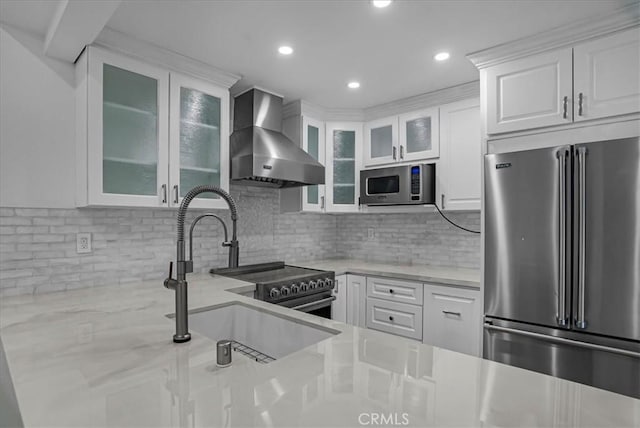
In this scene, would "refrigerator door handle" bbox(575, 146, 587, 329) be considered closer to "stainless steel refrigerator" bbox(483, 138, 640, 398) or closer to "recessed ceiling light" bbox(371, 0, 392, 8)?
"stainless steel refrigerator" bbox(483, 138, 640, 398)

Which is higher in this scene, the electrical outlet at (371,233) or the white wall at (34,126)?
the white wall at (34,126)

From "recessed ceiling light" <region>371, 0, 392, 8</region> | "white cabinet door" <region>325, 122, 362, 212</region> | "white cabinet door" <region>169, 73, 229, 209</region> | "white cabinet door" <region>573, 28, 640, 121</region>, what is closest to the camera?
"recessed ceiling light" <region>371, 0, 392, 8</region>

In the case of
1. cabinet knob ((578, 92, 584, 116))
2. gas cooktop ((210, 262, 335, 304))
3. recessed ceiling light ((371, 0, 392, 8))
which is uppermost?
recessed ceiling light ((371, 0, 392, 8))

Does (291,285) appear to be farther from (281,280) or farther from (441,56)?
(441,56)

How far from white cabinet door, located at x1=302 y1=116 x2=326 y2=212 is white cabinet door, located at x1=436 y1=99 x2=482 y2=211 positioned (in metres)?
1.08

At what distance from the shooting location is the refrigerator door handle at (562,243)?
1.89 metres

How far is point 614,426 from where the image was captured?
2.25ft

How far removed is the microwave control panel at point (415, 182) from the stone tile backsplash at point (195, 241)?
0.52 m

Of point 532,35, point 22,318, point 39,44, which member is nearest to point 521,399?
point 22,318

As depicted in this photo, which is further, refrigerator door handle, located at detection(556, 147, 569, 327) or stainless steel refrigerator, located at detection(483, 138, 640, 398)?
refrigerator door handle, located at detection(556, 147, 569, 327)

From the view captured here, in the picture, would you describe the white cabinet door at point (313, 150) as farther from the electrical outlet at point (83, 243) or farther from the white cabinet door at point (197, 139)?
the electrical outlet at point (83, 243)

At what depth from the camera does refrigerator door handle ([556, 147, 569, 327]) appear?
6.21 ft

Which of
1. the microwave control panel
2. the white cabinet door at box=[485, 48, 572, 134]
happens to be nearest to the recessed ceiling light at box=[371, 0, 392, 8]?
the white cabinet door at box=[485, 48, 572, 134]

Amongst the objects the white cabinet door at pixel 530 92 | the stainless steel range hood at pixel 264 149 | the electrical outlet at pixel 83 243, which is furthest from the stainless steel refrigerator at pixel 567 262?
the electrical outlet at pixel 83 243
